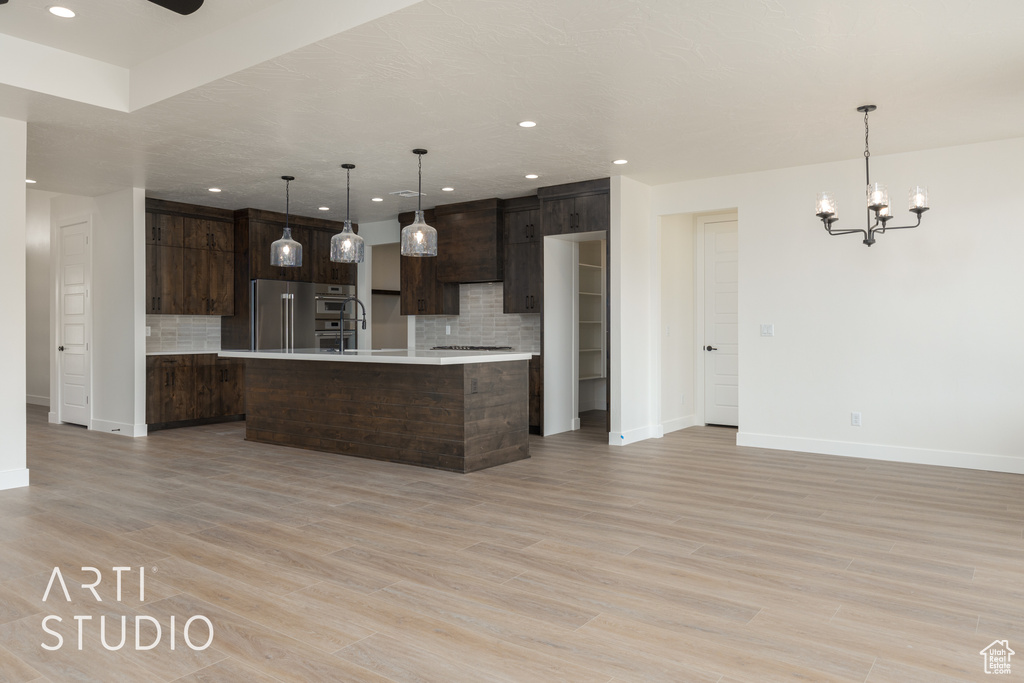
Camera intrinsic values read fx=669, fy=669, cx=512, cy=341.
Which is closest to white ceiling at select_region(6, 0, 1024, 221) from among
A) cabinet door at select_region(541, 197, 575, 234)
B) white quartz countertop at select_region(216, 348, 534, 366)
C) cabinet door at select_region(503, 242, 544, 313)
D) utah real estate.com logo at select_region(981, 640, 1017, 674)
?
cabinet door at select_region(541, 197, 575, 234)

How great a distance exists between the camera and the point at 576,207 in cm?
657

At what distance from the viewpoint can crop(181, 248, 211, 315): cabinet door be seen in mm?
7577

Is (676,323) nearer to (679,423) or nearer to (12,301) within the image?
(679,423)

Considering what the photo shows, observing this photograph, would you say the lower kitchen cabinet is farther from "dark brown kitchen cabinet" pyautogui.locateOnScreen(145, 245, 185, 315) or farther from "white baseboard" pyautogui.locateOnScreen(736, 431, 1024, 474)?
"white baseboard" pyautogui.locateOnScreen(736, 431, 1024, 474)

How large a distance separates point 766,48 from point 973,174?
9.28ft

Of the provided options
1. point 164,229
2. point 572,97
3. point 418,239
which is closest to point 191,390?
point 164,229

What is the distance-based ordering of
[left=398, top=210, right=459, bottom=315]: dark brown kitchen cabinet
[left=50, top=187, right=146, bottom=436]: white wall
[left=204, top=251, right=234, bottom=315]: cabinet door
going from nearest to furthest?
[left=50, top=187, right=146, bottom=436]: white wall < [left=204, top=251, right=234, bottom=315]: cabinet door < [left=398, top=210, right=459, bottom=315]: dark brown kitchen cabinet

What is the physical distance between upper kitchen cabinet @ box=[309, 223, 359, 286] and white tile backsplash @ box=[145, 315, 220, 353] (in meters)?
1.36

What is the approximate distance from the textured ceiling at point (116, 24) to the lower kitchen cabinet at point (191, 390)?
392cm

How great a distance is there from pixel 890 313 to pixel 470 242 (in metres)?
4.20

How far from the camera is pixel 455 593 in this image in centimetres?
271

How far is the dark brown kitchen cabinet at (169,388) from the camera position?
711 centimetres

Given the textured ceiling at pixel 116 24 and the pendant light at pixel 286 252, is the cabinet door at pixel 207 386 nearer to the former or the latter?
the pendant light at pixel 286 252

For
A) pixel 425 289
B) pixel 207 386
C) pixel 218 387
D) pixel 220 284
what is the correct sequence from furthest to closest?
pixel 425 289 → pixel 220 284 → pixel 218 387 → pixel 207 386
